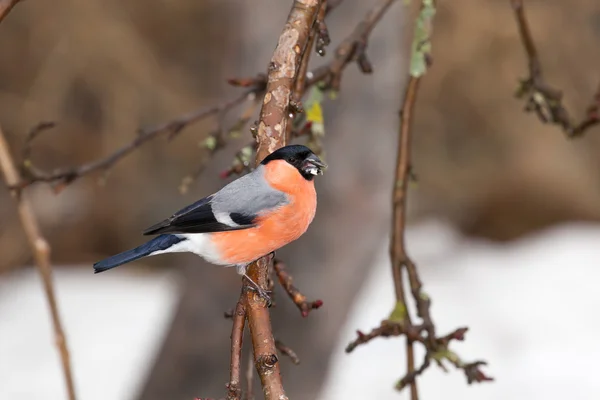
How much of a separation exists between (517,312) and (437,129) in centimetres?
168

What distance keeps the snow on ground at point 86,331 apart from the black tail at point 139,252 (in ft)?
11.9

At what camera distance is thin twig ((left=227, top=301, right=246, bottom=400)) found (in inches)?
43.0

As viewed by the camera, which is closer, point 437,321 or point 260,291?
point 260,291

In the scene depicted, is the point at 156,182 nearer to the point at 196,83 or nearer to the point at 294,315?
the point at 196,83

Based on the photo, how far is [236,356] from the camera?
1116mm

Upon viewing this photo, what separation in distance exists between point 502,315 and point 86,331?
3091mm

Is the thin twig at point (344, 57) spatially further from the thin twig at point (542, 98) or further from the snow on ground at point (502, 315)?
the snow on ground at point (502, 315)

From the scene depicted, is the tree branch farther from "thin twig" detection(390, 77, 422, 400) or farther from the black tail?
the black tail

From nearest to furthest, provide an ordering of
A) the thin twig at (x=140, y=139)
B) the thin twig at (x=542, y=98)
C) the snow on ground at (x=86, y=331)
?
the thin twig at (x=140, y=139), the thin twig at (x=542, y=98), the snow on ground at (x=86, y=331)

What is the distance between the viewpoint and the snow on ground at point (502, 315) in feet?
16.6

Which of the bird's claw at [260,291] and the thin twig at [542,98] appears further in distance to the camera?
the thin twig at [542,98]

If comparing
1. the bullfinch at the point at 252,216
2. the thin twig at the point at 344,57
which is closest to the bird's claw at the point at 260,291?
the bullfinch at the point at 252,216

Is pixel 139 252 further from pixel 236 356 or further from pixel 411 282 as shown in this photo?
pixel 411 282

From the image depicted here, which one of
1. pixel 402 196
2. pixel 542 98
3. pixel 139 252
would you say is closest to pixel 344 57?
pixel 402 196
